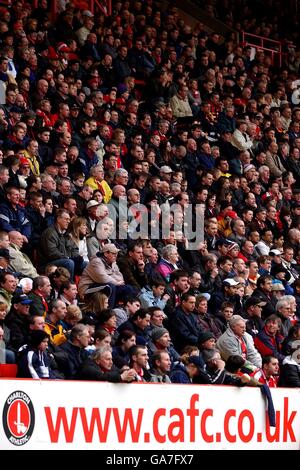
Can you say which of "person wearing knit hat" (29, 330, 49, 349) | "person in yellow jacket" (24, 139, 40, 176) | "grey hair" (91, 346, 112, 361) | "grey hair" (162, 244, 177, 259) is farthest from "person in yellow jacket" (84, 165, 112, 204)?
"person wearing knit hat" (29, 330, 49, 349)

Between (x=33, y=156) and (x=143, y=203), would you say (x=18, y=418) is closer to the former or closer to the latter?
(x=33, y=156)

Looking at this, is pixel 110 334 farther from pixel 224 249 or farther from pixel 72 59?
pixel 72 59

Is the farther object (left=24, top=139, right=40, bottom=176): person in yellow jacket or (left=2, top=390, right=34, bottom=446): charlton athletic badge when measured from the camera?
(left=24, top=139, right=40, bottom=176): person in yellow jacket

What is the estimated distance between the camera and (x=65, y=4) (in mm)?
21875

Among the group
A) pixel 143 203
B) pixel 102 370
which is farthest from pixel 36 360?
pixel 143 203

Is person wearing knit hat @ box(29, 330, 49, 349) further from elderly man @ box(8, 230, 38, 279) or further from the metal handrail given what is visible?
the metal handrail

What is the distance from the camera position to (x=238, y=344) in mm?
14359

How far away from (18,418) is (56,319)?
2.56 meters

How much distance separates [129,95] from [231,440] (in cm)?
948

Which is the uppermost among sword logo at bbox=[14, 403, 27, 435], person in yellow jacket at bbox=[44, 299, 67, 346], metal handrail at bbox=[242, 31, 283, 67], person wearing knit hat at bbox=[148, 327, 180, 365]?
metal handrail at bbox=[242, 31, 283, 67]

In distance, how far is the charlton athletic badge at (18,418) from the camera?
9.97m

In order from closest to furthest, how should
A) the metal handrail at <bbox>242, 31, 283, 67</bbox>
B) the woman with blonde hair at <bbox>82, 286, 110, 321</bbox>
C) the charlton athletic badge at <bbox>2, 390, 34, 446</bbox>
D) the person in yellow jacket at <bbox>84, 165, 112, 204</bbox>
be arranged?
the charlton athletic badge at <bbox>2, 390, 34, 446</bbox> → the woman with blonde hair at <bbox>82, 286, 110, 321</bbox> → the person in yellow jacket at <bbox>84, 165, 112, 204</bbox> → the metal handrail at <bbox>242, 31, 283, 67</bbox>

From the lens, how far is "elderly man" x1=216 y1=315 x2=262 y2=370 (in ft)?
46.8

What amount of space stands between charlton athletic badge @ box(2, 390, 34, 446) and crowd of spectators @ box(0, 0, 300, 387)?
566 mm
